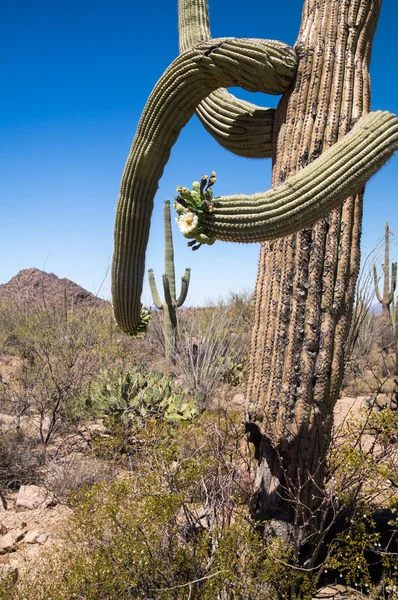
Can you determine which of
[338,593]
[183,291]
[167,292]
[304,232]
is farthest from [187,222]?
[183,291]

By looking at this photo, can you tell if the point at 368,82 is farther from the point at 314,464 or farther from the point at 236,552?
the point at 236,552

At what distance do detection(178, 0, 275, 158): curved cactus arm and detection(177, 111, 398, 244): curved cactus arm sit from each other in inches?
39.1

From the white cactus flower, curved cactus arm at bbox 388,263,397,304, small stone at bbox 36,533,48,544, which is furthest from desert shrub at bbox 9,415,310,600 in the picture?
curved cactus arm at bbox 388,263,397,304

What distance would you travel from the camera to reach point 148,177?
406 cm

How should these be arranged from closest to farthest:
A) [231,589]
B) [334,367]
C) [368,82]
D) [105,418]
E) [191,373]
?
1. [231,589]
2. [334,367]
3. [368,82]
4. [105,418]
5. [191,373]

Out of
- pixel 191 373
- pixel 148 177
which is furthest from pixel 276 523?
pixel 191 373

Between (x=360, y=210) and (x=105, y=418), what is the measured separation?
15.0 ft

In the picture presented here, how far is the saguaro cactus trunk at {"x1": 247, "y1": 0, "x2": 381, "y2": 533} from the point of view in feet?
10.2

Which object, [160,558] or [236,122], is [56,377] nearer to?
[160,558]

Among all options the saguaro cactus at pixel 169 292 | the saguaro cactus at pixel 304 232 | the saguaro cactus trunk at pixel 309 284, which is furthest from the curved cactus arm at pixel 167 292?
the saguaro cactus trunk at pixel 309 284

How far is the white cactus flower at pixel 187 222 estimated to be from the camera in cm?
264

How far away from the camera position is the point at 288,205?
2695 millimetres

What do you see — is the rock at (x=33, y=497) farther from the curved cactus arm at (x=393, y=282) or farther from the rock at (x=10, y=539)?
the curved cactus arm at (x=393, y=282)

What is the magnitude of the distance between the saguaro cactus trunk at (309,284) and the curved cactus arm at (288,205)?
0.41 metres
